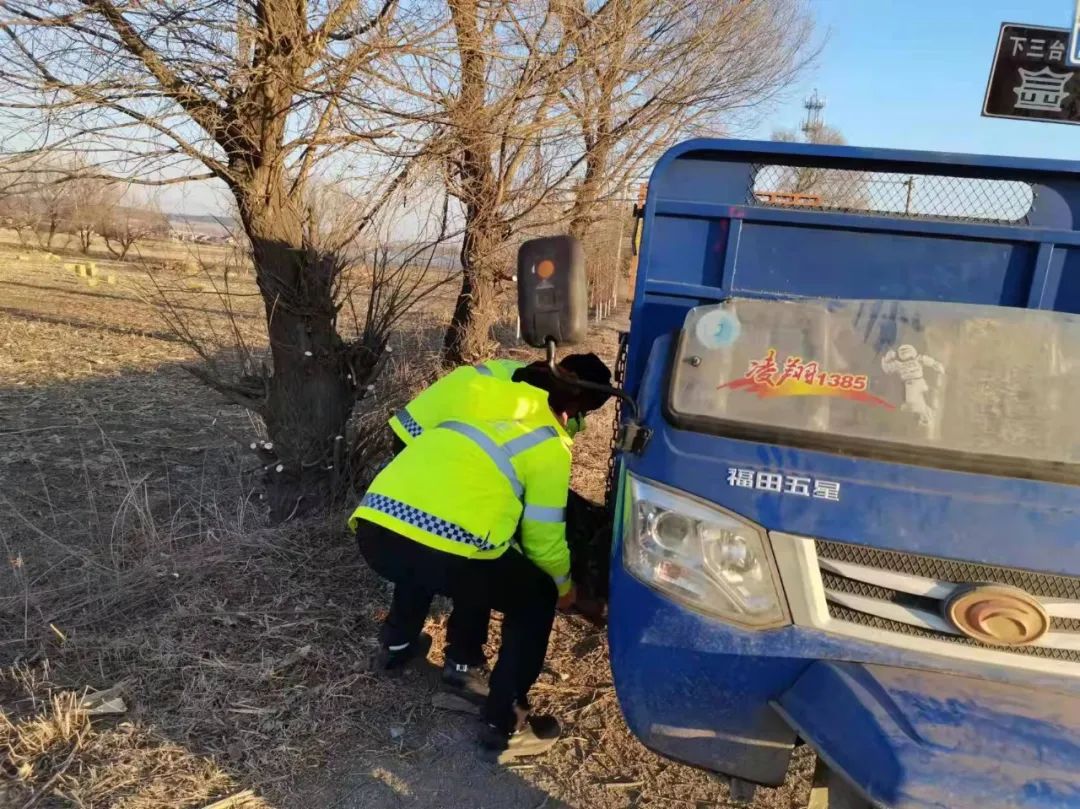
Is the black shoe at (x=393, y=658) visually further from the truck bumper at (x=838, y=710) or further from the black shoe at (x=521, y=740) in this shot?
the truck bumper at (x=838, y=710)

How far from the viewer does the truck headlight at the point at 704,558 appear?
1.98 m

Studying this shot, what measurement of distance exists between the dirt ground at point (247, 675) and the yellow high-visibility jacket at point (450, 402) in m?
1.16

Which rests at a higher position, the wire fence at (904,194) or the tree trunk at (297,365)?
the wire fence at (904,194)

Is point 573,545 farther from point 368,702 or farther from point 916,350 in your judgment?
point 916,350

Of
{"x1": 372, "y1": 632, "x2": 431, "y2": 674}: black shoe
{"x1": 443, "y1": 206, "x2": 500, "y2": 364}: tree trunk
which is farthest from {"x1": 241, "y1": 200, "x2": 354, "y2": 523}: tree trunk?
{"x1": 443, "y1": 206, "x2": 500, "y2": 364}: tree trunk

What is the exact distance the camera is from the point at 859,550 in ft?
6.29

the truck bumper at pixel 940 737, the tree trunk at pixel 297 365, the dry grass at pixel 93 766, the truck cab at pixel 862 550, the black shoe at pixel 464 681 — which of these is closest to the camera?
the truck bumper at pixel 940 737

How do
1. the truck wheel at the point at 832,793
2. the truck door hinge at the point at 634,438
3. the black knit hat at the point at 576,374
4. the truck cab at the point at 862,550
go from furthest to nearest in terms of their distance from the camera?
the black knit hat at the point at 576,374
the truck door hinge at the point at 634,438
the truck wheel at the point at 832,793
the truck cab at the point at 862,550

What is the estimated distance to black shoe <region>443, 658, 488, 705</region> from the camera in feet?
11.3

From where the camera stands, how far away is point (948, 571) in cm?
186

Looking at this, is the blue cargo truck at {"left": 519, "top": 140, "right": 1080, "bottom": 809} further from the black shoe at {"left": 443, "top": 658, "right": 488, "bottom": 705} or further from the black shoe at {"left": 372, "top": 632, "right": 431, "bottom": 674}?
the black shoe at {"left": 372, "top": 632, "right": 431, "bottom": 674}

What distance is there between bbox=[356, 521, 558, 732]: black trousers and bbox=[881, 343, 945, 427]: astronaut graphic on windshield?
166cm

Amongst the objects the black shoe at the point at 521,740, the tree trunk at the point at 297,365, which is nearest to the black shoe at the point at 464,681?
the black shoe at the point at 521,740

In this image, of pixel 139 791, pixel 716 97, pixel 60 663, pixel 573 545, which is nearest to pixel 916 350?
pixel 573 545
